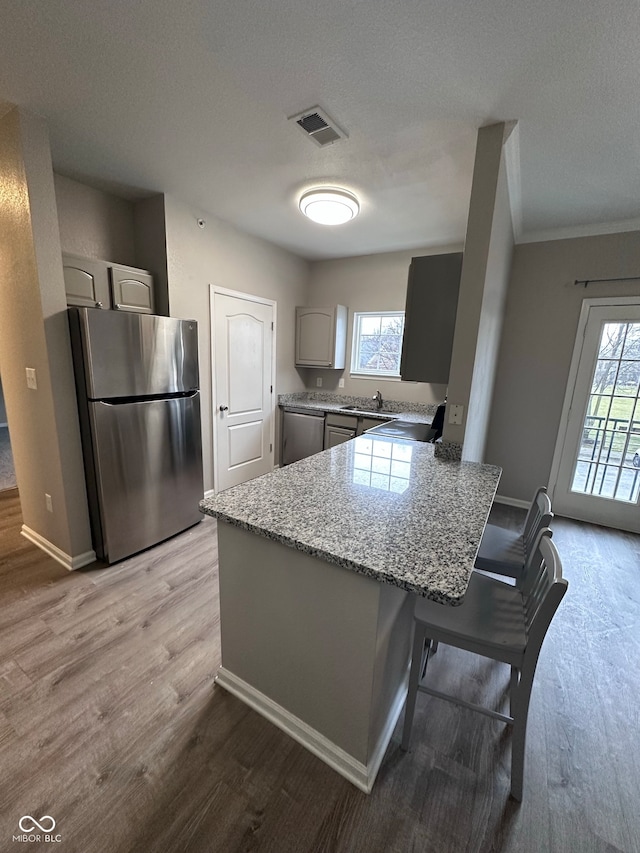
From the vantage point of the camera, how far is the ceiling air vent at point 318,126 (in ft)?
5.59

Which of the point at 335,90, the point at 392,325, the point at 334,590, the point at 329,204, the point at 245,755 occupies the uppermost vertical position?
the point at 335,90

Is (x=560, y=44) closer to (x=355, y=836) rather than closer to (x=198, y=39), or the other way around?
(x=198, y=39)

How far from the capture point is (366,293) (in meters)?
4.14

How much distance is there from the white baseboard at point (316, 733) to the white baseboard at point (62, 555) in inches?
56.0

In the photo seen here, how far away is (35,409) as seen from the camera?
7.46 ft

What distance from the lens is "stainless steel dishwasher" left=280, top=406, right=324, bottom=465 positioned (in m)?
3.99

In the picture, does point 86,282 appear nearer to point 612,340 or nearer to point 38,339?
point 38,339

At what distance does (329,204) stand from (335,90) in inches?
35.6

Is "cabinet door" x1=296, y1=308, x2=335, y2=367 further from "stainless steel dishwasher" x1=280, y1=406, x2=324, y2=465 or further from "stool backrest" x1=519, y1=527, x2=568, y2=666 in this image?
"stool backrest" x1=519, y1=527, x2=568, y2=666

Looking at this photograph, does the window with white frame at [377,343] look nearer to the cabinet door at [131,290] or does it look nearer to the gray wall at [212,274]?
the gray wall at [212,274]

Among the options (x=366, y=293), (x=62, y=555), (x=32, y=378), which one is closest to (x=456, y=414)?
(x=366, y=293)

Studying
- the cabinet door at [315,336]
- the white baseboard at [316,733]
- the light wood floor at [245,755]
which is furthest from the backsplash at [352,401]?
the white baseboard at [316,733]

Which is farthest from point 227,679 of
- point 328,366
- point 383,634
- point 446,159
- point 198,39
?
point 328,366

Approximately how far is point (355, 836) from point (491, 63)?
279 cm
